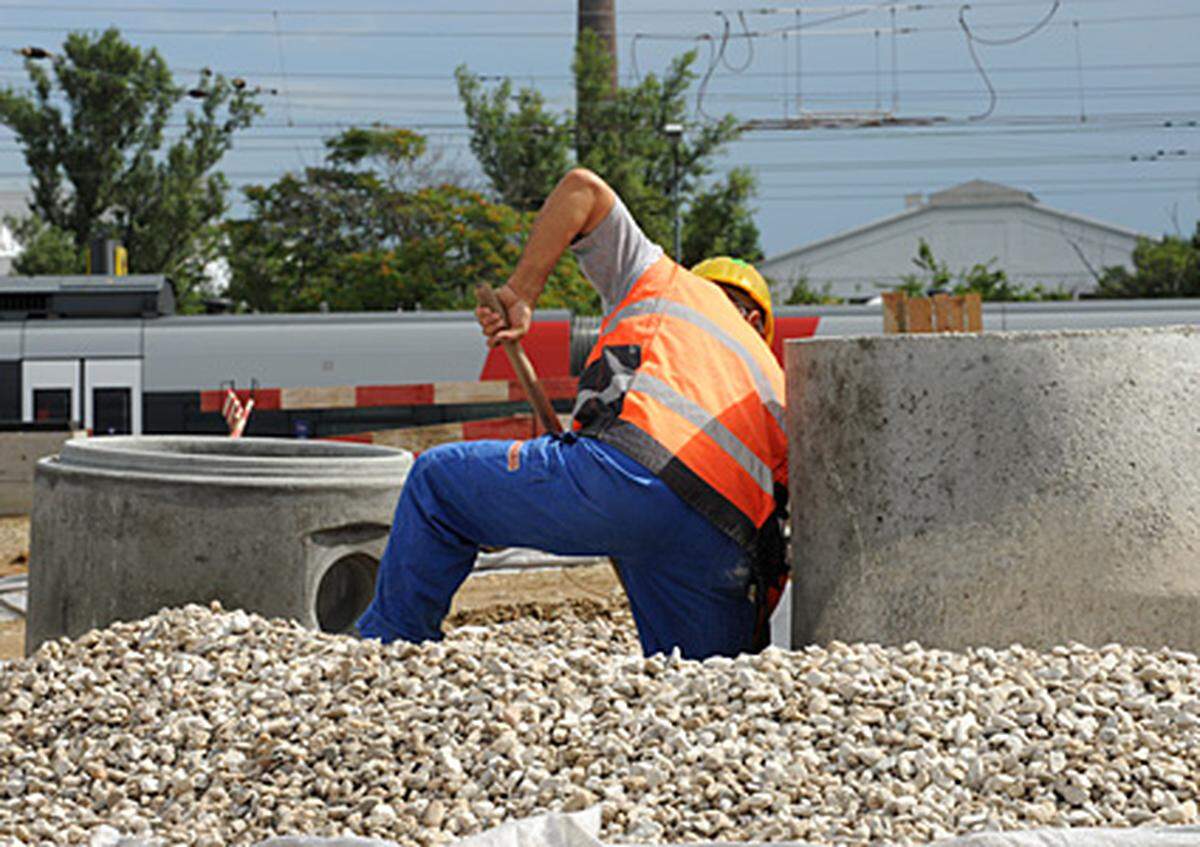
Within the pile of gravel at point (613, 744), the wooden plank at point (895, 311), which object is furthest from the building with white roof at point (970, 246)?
the pile of gravel at point (613, 744)

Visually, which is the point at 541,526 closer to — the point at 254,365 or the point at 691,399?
the point at 691,399

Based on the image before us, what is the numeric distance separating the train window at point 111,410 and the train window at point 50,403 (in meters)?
0.33

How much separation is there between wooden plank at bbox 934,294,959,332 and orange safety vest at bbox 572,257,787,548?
16.6ft

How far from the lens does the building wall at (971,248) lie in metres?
67.2

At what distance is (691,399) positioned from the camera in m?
4.69

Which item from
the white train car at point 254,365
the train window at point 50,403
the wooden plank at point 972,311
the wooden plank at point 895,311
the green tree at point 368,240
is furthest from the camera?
the green tree at point 368,240

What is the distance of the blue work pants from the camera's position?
14.8 feet

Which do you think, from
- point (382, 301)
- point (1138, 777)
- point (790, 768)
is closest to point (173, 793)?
point (790, 768)

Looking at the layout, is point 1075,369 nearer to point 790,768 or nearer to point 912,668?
point 912,668

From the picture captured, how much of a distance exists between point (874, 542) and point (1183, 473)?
85 centimetres

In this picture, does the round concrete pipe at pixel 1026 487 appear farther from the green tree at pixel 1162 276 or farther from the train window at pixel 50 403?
the green tree at pixel 1162 276

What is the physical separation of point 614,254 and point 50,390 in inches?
627

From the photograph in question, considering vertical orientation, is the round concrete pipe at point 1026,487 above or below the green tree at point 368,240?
below

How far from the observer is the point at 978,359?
14.3ft
